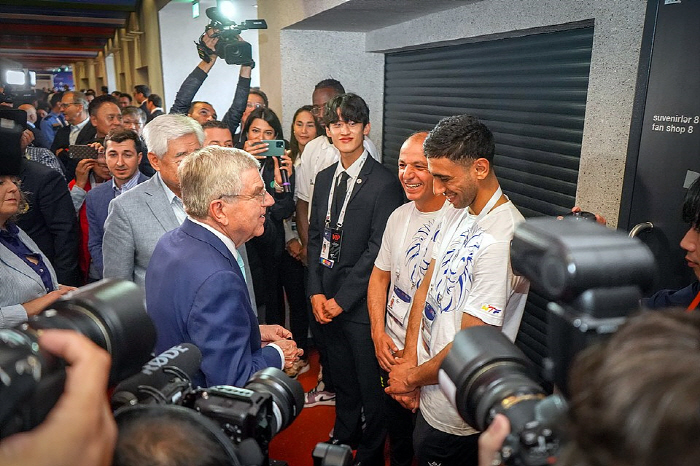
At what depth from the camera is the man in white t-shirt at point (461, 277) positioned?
1747 millimetres

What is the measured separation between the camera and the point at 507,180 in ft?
10.3

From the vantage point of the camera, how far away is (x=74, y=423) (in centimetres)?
68

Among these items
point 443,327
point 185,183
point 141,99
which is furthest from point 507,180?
point 141,99

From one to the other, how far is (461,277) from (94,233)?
7.19ft

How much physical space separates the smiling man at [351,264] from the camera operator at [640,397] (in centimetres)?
217

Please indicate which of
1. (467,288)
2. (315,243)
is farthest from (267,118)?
(467,288)

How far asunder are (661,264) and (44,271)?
258cm

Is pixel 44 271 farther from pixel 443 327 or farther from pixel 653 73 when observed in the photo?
pixel 653 73

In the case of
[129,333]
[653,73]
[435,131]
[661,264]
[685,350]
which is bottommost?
[661,264]

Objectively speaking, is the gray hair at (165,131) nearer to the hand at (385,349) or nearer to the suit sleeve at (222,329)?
the suit sleeve at (222,329)

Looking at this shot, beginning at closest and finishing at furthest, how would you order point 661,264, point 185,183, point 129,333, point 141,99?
point 129,333, point 185,183, point 661,264, point 141,99

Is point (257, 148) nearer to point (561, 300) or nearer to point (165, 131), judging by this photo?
point (165, 131)

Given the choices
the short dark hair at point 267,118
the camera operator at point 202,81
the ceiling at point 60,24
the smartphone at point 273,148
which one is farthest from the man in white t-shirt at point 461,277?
the ceiling at point 60,24

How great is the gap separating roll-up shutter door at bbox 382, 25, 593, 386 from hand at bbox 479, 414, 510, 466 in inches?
78.1
